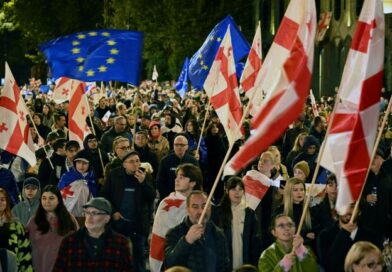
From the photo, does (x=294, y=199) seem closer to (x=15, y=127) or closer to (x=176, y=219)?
(x=176, y=219)

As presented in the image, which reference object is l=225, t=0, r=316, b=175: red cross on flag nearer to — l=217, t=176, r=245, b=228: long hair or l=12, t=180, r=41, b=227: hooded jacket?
l=217, t=176, r=245, b=228: long hair

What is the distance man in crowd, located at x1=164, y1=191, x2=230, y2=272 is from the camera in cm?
976

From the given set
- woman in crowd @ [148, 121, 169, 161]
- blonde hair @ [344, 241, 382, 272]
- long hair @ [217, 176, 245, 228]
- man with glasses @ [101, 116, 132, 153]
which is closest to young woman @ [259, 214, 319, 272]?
blonde hair @ [344, 241, 382, 272]

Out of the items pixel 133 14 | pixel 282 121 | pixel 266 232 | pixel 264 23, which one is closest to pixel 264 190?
pixel 266 232

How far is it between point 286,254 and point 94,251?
5.01 feet

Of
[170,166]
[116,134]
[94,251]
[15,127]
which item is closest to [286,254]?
[94,251]

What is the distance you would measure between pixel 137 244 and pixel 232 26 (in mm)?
10324

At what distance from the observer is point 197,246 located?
9922 mm

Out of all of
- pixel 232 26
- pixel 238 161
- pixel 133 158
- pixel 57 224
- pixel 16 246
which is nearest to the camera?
pixel 238 161

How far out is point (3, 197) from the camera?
1088 centimetres

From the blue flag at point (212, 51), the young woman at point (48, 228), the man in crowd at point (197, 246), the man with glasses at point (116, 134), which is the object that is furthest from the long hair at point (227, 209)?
the blue flag at point (212, 51)

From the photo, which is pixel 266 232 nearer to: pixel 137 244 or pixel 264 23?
pixel 137 244

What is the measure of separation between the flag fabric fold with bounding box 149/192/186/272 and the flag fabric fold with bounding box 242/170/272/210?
72.0 inches

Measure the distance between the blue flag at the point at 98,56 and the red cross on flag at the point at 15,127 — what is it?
0.65 metres
